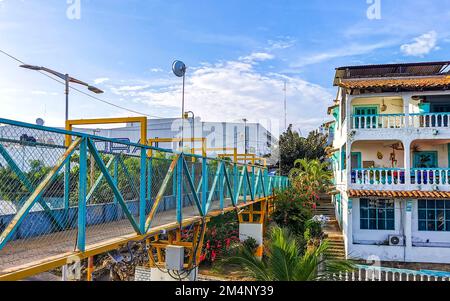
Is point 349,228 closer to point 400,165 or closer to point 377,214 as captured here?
point 377,214

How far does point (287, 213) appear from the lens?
1583 cm

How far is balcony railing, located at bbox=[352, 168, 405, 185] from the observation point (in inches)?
556

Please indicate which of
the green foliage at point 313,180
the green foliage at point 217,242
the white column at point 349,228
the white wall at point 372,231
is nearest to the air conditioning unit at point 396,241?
the white wall at point 372,231

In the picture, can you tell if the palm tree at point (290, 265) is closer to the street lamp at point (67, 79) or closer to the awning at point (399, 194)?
the street lamp at point (67, 79)

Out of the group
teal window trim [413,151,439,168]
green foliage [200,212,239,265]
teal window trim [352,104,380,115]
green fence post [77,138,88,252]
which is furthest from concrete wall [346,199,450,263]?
green fence post [77,138,88,252]

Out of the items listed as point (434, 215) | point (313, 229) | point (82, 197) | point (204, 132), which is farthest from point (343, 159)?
point (204, 132)

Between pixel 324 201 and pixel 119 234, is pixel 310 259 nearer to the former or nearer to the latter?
pixel 119 234

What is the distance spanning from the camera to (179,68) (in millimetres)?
9703

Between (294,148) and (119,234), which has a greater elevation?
(294,148)

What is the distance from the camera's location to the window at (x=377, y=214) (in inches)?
569

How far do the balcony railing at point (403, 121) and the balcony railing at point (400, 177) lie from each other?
5.56 feet

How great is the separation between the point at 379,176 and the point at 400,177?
81 cm
